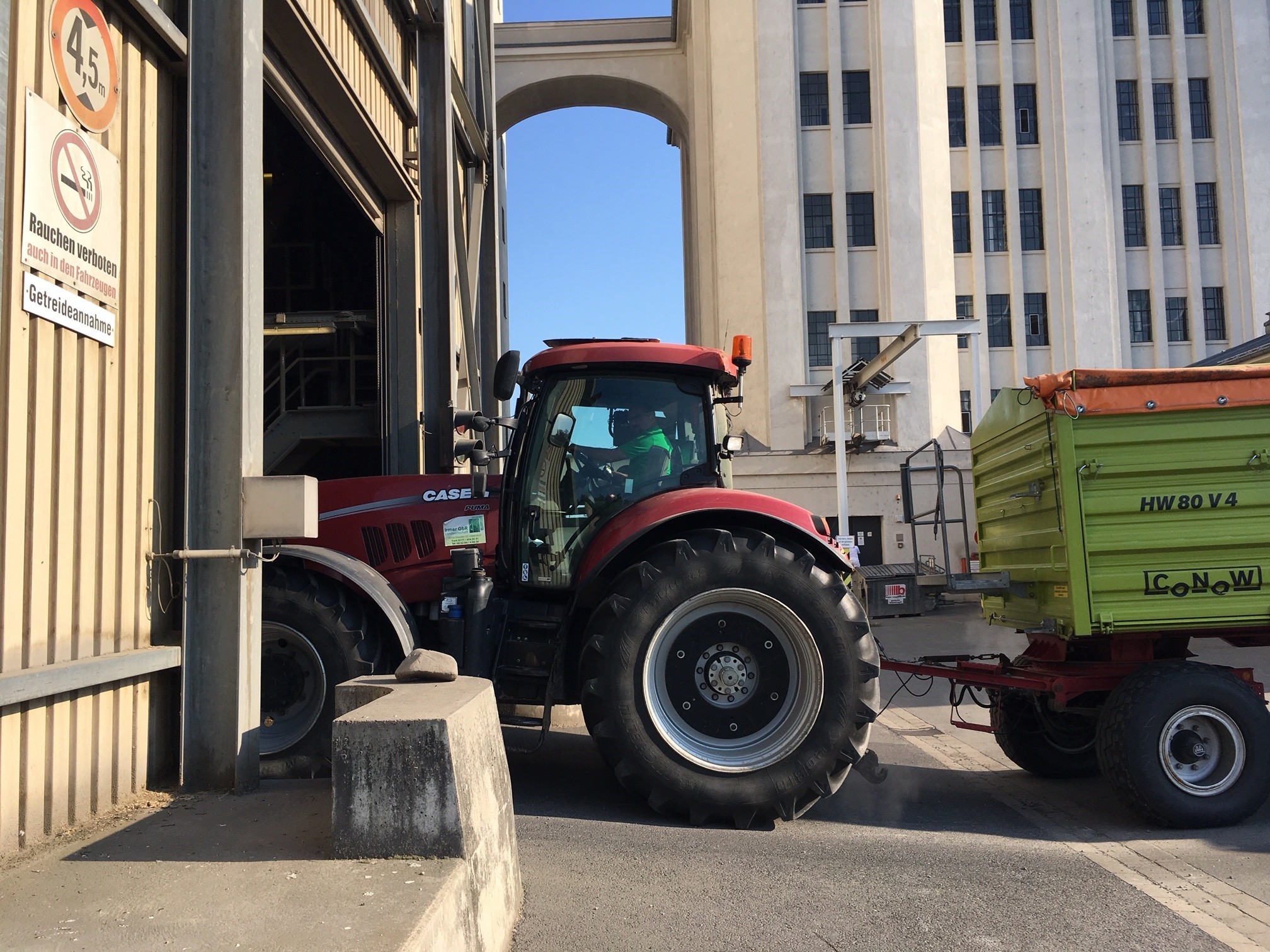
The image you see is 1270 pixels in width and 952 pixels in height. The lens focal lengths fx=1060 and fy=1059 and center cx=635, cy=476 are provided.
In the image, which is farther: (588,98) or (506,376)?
(588,98)

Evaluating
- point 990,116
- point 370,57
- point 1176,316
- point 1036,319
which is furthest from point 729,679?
point 1176,316

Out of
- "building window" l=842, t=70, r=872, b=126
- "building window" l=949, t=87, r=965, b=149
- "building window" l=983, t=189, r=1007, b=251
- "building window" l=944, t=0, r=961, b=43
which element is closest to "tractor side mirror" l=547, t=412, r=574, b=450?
"building window" l=842, t=70, r=872, b=126

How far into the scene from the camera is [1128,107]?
117 ft

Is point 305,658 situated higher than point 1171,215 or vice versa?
point 1171,215

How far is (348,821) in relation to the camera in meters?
3.31

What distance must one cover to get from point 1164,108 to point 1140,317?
284 inches

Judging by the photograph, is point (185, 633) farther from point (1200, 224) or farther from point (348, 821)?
point (1200, 224)

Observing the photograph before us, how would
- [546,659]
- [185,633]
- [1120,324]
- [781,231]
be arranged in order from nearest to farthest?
[185,633]
[546,659]
[781,231]
[1120,324]

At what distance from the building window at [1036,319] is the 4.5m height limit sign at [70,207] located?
33.5 m

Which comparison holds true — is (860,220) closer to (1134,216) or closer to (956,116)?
(956,116)

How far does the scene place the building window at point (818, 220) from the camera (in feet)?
100.0

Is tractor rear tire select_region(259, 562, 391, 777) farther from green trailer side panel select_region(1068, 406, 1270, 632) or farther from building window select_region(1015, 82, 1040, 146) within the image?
building window select_region(1015, 82, 1040, 146)

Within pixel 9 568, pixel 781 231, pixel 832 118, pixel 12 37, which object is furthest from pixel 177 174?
pixel 832 118

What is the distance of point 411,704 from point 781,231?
2753cm
